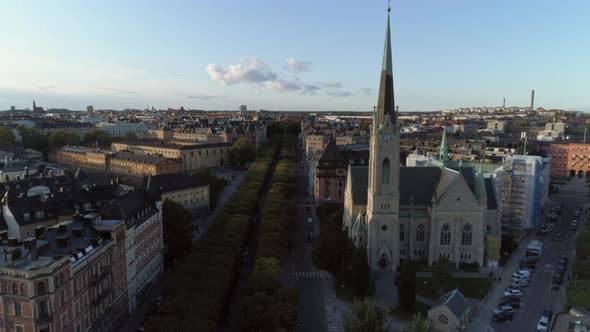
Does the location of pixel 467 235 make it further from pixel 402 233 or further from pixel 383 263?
pixel 383 263

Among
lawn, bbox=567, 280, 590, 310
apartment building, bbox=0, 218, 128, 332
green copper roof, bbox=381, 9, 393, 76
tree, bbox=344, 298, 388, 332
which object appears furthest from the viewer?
green copper roof, bbox=381, 9, 393, 76

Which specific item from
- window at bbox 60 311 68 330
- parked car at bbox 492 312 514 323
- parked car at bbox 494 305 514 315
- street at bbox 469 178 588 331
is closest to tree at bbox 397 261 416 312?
street at bbox 469 178 588 331

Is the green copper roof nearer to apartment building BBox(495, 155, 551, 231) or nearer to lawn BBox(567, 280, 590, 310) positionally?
lawn BBox(567, 280, 590, 310)

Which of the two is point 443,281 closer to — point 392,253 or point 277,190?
point 392,253

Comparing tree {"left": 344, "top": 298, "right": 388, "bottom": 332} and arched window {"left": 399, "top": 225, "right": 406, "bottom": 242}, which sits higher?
arched window {"left": 399, "top": 225, "right": 406, "bottom": 242}

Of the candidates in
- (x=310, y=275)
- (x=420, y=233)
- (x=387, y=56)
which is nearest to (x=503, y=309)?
(x=420, y=233)

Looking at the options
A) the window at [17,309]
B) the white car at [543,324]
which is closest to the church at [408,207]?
the white car at [543,324]
